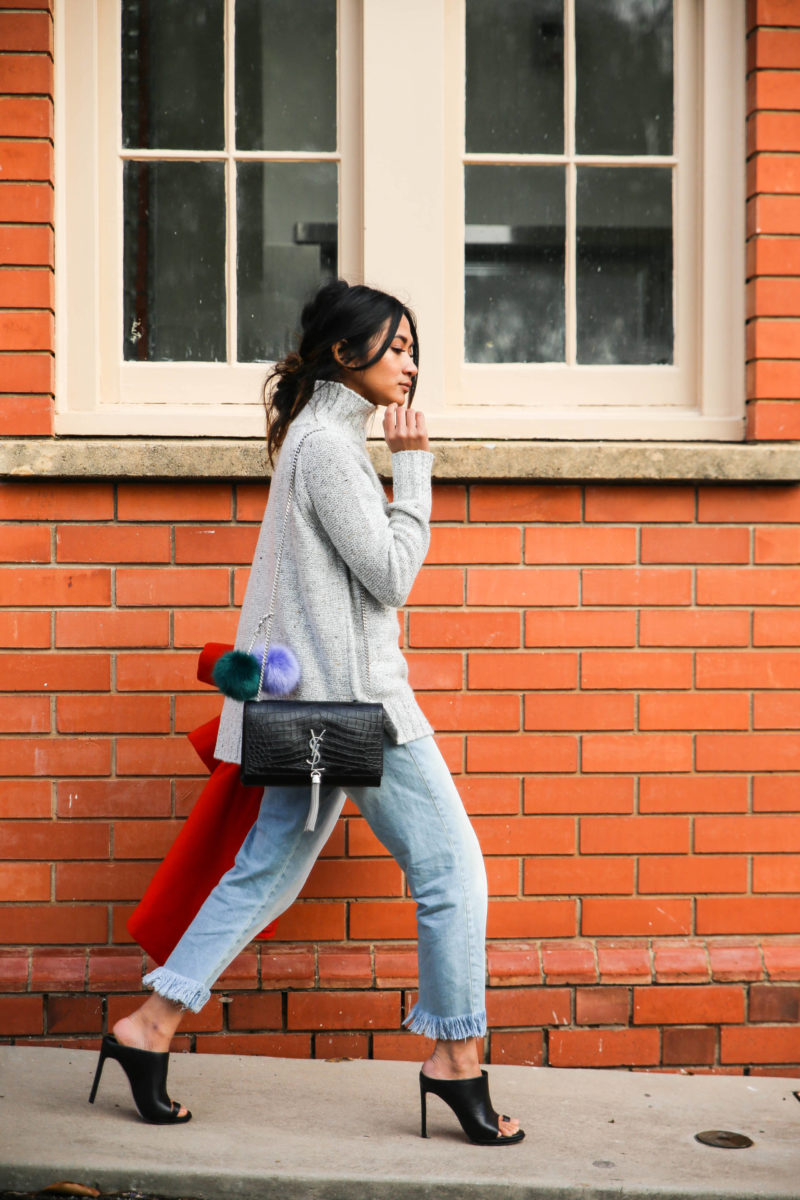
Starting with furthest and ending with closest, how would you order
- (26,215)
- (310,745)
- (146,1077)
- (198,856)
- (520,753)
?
(520,753)
(26,215)
(198,856)
(146,1077)
(310,745)

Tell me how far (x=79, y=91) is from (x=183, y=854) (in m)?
2.13

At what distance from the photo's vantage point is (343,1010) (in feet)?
11.4

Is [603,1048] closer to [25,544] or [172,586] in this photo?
[172,586]

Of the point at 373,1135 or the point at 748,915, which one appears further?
the point at 748,915

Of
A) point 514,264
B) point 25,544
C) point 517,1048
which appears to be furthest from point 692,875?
point 25,544

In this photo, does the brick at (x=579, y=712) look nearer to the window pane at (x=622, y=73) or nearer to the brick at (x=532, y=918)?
the brick at (x=532, y=918)

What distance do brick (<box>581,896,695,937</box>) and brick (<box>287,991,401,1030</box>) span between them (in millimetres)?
583

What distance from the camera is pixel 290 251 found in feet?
12.0

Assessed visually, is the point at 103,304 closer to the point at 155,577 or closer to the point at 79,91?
the point at 79,91

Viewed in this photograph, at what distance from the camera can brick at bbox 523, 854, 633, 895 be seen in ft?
11.7

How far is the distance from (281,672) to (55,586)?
1.04 meters

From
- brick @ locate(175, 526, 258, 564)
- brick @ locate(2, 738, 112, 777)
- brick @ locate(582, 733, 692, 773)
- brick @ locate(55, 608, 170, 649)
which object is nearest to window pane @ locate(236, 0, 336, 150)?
brick @ locate(175, 526, 258, 564)

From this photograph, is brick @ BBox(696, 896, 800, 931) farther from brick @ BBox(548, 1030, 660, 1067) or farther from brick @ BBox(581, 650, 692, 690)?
brick @ BBox(581, 650, 692, 690)

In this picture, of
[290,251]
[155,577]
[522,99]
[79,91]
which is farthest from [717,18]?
A: [155,577]
